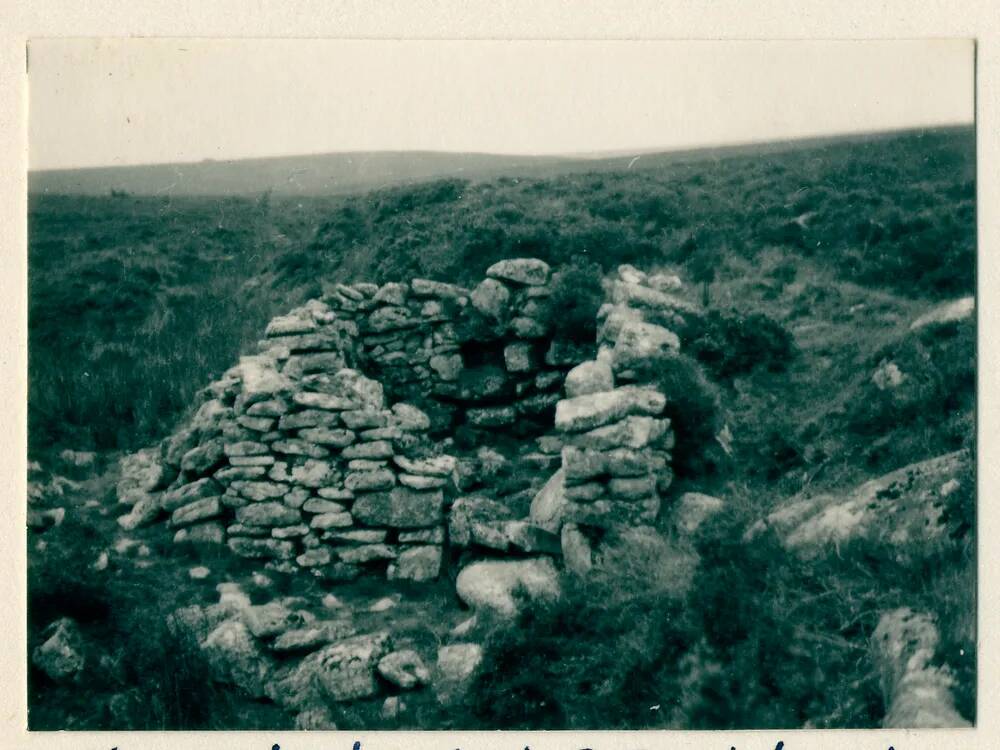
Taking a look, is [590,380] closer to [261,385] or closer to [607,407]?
[607,407]

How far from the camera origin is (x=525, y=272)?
40.0ft

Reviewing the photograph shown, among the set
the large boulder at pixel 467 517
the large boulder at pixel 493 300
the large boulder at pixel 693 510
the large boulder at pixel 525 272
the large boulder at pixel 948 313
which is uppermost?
the large boulder at pixel 525 272

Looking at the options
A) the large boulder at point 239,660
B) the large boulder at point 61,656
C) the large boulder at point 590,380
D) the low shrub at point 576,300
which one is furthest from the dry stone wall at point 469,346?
the large boulder at point 61,656

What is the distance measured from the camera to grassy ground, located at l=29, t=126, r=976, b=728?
27.3 feet

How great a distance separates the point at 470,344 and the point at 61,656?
6280mm

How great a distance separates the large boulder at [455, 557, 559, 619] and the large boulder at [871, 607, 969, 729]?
2995 millimetres

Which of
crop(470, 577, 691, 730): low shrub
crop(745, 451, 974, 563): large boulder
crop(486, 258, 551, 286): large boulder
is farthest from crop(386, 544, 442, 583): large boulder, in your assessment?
crop(486, 258, 551, 286): large boulder

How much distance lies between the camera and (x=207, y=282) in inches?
462

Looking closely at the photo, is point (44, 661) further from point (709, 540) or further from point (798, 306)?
point (798, 306)

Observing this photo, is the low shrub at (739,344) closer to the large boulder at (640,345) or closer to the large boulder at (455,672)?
the large boulder at (640,345)

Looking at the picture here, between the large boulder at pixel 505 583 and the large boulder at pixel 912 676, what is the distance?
299 cm

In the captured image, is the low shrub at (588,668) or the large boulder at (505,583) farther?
the large boulder at (505,583)

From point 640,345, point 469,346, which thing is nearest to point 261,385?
point 469,346

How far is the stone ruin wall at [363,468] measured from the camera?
933cm
